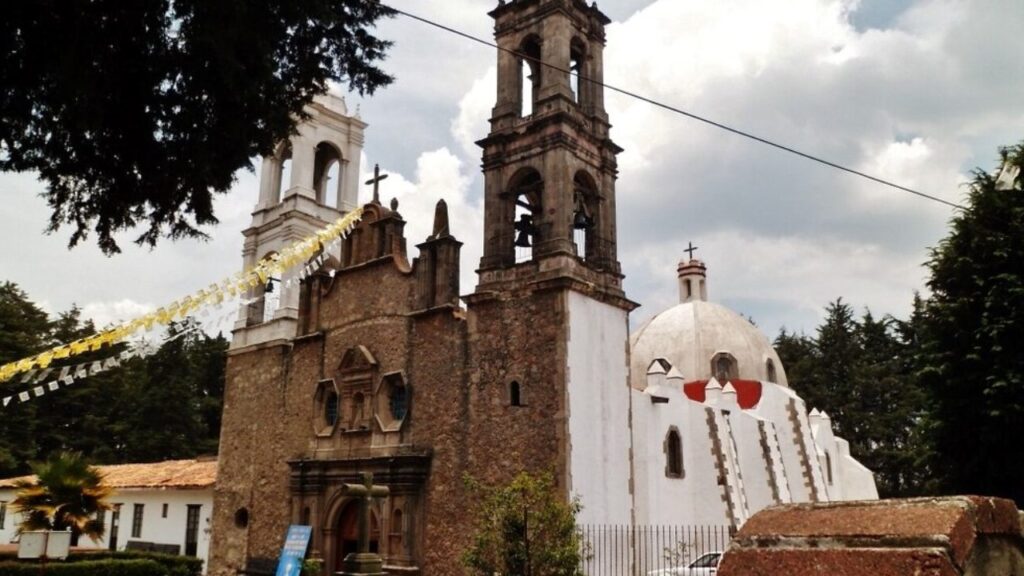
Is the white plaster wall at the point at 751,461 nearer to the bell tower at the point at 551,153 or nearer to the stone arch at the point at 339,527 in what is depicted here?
the bell tower at the point at 551,153

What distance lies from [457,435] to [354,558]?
12.9ft

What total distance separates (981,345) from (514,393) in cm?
950

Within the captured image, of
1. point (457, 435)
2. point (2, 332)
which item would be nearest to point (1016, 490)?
point (457, 435)

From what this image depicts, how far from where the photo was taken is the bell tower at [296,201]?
24.2 m

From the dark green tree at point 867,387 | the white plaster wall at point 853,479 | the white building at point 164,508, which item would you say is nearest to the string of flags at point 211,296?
the white building at point 164,508

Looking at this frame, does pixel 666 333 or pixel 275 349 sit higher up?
pixel 666 333

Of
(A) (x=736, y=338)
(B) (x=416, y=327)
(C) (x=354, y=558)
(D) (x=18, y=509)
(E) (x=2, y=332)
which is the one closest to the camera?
(C) (x=354, y=558)

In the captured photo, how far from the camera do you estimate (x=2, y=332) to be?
134 feet

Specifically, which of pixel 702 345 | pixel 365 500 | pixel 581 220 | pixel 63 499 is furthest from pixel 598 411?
pixel 702 345

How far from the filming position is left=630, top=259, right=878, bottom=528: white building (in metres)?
19.1

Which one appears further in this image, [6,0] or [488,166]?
[488,166]

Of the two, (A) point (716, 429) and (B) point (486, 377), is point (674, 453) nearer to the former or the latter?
(A) point (716, 429)

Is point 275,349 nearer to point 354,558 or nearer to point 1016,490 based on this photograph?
point 354,558

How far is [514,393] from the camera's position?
17.2 meters
